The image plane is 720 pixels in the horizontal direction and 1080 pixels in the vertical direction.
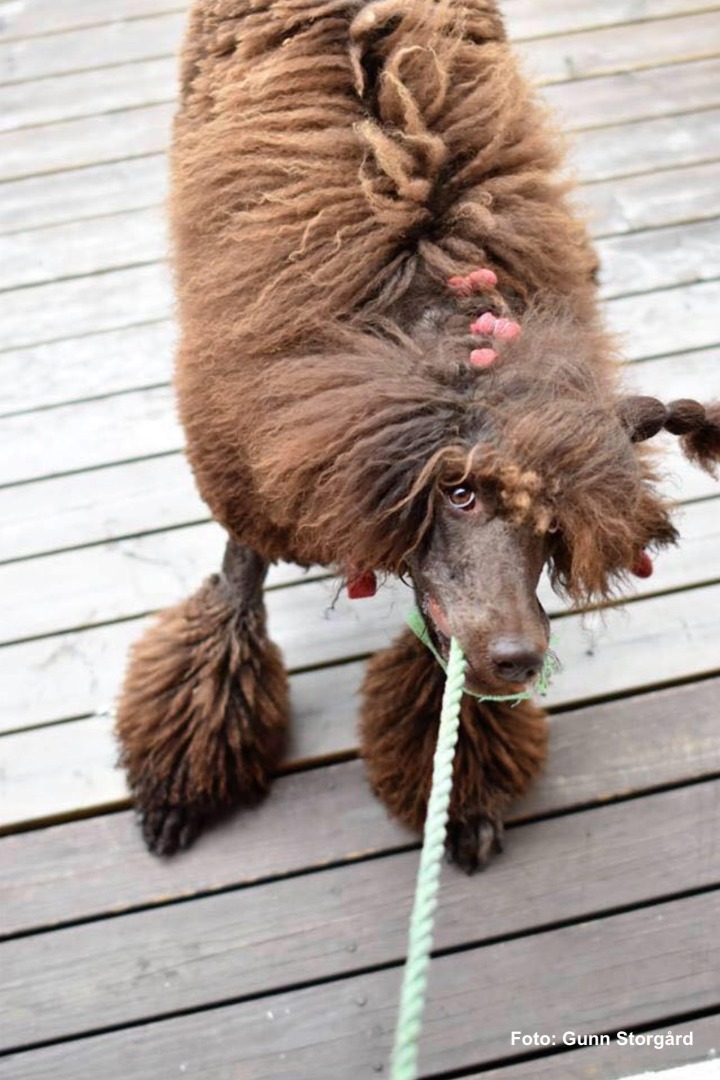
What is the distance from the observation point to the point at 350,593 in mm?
1204

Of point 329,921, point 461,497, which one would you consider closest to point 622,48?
point 461,497

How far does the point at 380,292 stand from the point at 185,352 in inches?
11.9

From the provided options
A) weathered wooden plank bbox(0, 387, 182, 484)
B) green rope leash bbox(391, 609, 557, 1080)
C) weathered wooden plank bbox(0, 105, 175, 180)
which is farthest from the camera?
weathered wooden plank bbox(0, 105, 175, 180)

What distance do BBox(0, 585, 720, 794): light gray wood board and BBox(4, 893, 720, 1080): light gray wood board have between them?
1.15ft

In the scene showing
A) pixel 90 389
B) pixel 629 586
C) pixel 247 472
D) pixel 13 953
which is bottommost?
pixel 13 953

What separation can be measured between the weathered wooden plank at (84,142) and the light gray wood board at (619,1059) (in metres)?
1.98

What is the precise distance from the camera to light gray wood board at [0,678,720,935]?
1.55 metres

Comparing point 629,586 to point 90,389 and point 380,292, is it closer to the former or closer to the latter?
point 380,292

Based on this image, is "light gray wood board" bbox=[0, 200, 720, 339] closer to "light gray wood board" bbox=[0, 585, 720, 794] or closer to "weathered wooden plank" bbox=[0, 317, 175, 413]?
"weathered wooden plank" bbox=[0, 317, 175, 413]

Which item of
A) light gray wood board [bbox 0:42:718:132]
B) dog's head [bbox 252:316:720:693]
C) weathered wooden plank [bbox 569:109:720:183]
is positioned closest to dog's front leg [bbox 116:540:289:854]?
dog's head [bbox 252:316:720:693]

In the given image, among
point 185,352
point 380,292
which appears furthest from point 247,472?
point 380,292

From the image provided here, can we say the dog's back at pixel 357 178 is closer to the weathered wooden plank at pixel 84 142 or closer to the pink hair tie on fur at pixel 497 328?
the pink hair tie on fur at pixel 497 328

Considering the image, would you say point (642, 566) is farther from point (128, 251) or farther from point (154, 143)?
point (154, 143)

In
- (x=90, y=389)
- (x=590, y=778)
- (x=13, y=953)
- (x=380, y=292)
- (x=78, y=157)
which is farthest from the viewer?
(x=78, y=157)
